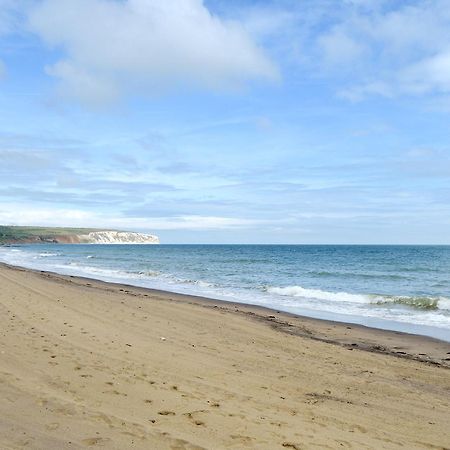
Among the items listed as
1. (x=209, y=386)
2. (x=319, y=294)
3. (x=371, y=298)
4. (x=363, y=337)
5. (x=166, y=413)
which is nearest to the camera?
(x=166, y=413)

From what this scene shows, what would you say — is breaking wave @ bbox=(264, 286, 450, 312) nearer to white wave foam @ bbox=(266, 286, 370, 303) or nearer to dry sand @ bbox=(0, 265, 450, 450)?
white wave foam @ bbox=(266, 286, 370, 303)

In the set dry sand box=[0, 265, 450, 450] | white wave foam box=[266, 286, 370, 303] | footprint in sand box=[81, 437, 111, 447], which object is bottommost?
white wave foam box=[266, 286, 370, 303]

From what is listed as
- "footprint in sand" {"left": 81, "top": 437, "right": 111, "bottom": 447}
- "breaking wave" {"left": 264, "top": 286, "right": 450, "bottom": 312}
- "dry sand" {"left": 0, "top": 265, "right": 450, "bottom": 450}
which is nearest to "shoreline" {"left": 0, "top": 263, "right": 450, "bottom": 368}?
"dry sand" {"left": 0, "top": 265, "right": 450, "bottom": 450}

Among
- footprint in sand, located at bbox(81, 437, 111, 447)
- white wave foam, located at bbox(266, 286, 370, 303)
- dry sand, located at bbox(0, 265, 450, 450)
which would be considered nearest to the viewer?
footprint in sand, located at bbox(81, 437, 111, 447)

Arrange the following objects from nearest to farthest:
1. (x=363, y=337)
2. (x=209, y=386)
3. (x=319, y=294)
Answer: (x=209, y=386), (x=363, y=337), (x=319, y=294)

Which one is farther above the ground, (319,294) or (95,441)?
(95,441)

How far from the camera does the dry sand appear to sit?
4.98m

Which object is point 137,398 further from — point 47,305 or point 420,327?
point 420,327

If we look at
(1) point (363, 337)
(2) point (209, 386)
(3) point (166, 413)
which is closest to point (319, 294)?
(1) point (363, 337)

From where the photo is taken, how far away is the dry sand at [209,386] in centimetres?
498

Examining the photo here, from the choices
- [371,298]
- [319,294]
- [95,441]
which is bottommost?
[319,294]

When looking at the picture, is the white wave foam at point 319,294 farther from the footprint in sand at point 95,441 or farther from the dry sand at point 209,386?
the footprint in sand at point 95,441

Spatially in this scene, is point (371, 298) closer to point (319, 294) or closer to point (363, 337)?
point (319, 294)

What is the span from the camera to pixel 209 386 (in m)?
6.92
